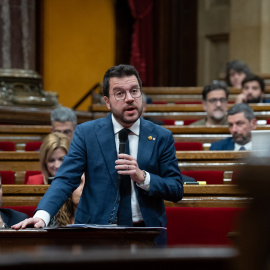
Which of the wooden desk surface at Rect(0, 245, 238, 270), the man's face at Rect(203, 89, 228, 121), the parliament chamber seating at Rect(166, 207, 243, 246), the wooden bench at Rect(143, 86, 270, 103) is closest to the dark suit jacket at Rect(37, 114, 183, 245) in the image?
the parliament chamber seating at Rect(166, 207, 243, 246)

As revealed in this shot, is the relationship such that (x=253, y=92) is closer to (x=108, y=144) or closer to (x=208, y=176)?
(x=208, y=176)

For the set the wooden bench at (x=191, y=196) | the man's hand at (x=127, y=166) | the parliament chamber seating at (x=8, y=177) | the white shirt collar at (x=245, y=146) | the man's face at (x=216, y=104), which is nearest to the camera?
the man's hand at (x=127, y=166)

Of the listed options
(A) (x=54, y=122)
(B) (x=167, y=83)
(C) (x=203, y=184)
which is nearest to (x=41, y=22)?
(B) (x=167, y=83)

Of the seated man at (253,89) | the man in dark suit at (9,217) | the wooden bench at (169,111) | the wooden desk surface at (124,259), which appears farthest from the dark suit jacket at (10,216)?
the seated man at (253,89)

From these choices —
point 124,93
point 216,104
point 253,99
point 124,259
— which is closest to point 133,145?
point 124,93

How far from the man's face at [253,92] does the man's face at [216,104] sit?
28.2 inches

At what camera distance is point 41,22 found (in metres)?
7.39

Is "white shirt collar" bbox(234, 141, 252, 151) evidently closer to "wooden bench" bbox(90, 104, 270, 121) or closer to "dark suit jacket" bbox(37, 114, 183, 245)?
"wooden bench" bbox(90, 104, 270, 121)

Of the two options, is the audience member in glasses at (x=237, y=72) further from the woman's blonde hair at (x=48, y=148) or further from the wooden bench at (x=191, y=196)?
the wooden bench at (x=191, y=196)

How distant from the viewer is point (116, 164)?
6.28 feet

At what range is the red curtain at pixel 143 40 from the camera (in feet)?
26.7

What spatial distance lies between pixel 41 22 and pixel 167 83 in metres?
1.91

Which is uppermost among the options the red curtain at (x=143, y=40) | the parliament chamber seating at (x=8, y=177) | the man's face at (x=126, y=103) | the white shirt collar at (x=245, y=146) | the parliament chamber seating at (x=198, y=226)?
the red curtain at (x=143, y=40)

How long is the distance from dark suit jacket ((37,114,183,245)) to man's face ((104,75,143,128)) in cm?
7
